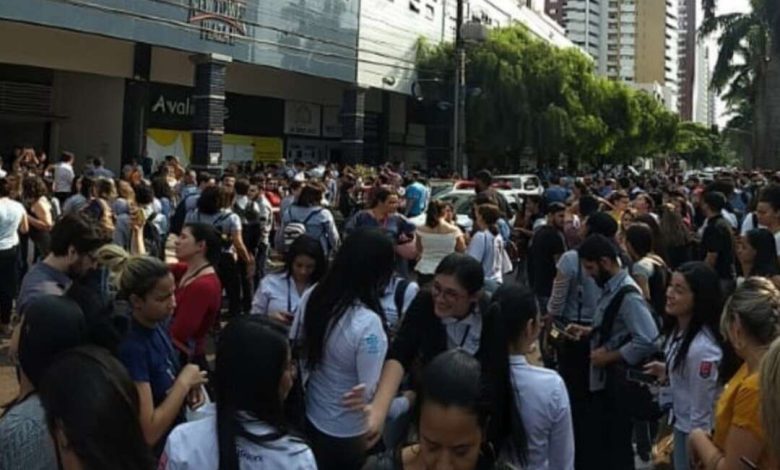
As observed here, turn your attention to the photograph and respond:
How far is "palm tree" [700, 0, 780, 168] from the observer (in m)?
41.3

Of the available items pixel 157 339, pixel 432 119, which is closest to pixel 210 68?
pixel 432 119

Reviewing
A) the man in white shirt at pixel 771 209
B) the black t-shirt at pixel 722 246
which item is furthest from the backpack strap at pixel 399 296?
the black t-shirt at pixel 722 246

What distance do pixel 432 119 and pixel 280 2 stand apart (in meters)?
15.3

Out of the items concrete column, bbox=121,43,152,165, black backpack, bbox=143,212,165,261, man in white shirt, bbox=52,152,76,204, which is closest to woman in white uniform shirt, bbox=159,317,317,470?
black backpack, bbox=143,212,165,261

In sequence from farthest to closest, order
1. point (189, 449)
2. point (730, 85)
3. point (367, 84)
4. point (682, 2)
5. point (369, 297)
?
point (682, 2) → point (730, 85) → point (367, 84) → point (369, 297) → point (189, 449)

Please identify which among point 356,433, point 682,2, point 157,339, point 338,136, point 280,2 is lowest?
point 356,433

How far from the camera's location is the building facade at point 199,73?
23406 millimetres

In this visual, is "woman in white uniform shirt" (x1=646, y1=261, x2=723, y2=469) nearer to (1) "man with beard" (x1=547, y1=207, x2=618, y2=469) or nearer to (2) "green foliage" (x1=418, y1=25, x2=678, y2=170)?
(1) "man with beard" (x1=547, y1=207, x2=618, y2=469)

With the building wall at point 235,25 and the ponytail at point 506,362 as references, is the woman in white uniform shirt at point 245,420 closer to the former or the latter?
the ponytail at point 506,362

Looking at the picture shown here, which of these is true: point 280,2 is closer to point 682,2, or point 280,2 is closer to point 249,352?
point 249,352

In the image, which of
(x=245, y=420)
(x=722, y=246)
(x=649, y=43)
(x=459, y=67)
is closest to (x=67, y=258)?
(x=245, y=420)

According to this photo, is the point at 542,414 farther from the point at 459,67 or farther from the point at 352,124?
the point at 352,124

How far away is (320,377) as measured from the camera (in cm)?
382

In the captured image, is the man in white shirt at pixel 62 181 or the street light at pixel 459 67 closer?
the man in white shirt at pixel 62 181
